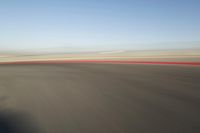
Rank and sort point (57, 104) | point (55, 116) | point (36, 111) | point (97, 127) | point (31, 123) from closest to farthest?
1. point (97, 127)
2. point (31, 123)
3. point (55, 116)
4. point (36, 111)
5. point (57, 104)

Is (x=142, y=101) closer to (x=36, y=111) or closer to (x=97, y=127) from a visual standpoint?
(x=97, y=127)

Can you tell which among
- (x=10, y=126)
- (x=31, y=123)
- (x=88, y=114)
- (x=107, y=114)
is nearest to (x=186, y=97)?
(x=107, y=114)

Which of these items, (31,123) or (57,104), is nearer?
(31,123)

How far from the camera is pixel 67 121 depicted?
9.64ft

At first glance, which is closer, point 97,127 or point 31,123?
point 97,127

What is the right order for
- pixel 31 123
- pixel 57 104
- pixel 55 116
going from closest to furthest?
pixel 31 123 < pixel 55 116 < pixel 57 104

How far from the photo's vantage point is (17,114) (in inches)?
133

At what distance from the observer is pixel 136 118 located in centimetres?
298

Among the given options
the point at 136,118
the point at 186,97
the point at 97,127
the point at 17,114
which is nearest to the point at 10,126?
the point at 17,114

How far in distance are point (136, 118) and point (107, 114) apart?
63cm

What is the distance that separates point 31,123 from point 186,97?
13.6 feet

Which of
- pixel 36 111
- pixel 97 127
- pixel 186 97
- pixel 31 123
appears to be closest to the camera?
pixel 97 127

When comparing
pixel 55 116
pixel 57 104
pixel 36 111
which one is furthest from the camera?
pixel 57 104

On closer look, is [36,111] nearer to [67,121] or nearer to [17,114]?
[17,114]
